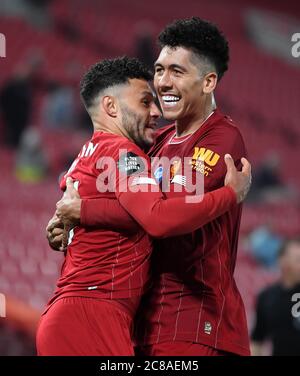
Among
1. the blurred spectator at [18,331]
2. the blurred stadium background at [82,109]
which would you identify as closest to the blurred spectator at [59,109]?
the blurred stadium background at [82,109]

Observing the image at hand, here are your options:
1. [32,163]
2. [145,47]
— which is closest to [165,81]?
[32,163]

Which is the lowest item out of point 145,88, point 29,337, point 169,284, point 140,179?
point 29,337

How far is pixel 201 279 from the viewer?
3.22 metres

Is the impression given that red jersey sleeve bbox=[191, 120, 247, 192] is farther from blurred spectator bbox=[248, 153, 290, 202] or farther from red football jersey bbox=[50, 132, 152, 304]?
blurred spectator bbox=[248, 153, 290, 202]

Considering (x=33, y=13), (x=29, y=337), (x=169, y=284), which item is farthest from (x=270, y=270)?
(x=33, y=13)

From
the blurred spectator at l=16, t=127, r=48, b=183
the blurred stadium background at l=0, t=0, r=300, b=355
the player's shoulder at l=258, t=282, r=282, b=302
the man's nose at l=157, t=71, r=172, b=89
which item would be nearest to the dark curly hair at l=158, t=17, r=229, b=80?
the man's nose at l=157, t=71, r=172, b=89

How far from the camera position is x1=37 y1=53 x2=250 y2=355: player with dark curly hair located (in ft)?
9.80

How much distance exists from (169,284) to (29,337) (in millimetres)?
2347

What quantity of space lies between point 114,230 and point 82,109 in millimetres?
8956

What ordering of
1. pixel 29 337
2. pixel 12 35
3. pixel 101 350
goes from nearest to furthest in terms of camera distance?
pixel 101 350
pixel 29 337
pixel 12 35

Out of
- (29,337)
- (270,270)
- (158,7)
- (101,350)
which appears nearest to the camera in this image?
(101,350)

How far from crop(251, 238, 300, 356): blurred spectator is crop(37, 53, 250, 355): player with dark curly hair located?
7.40 ft

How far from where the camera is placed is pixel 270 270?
910 cm
